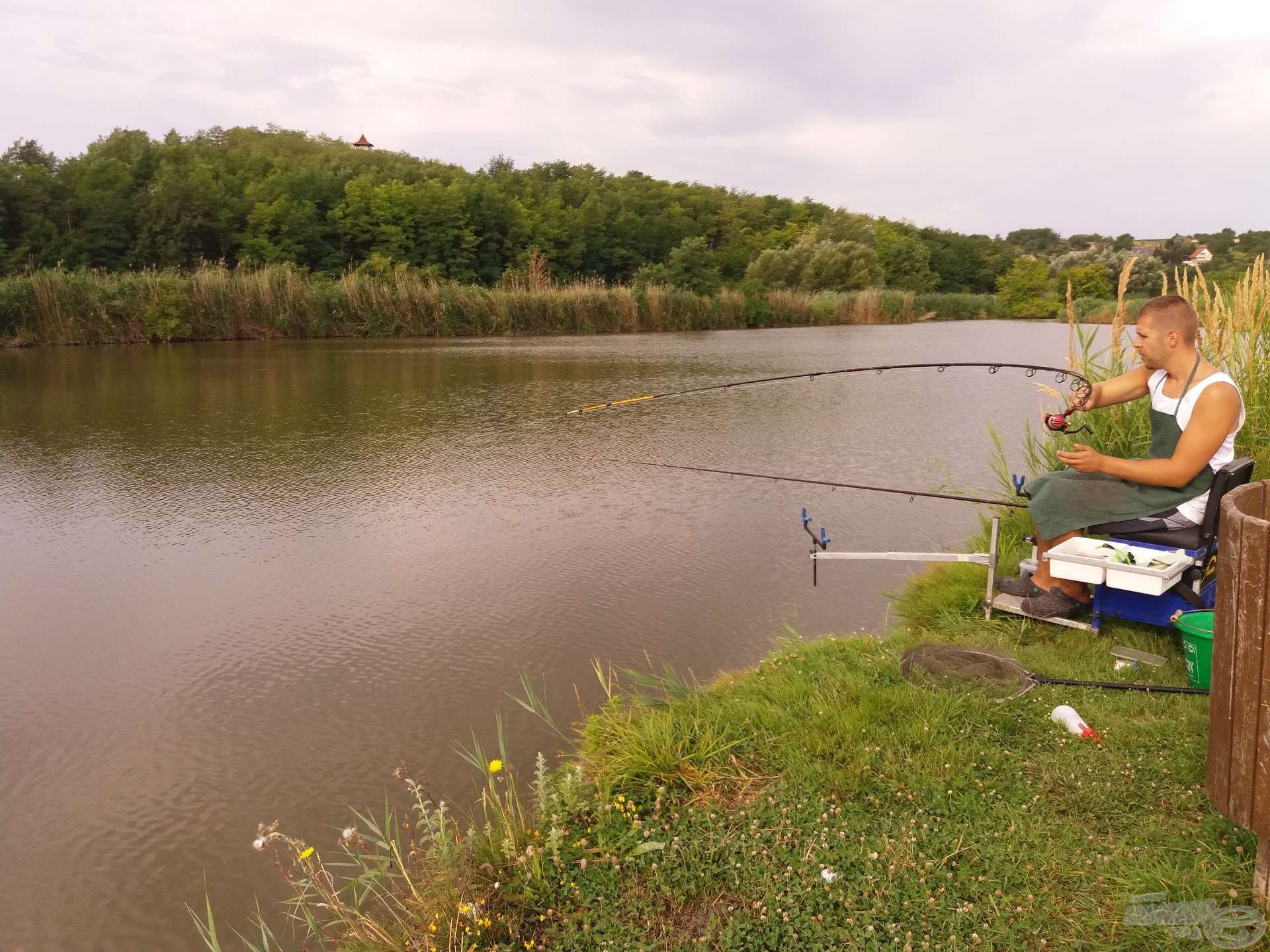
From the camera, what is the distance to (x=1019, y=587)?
4156 millimetres

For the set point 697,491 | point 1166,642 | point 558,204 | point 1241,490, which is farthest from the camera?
point 558,204

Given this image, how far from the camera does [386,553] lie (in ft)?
19.0

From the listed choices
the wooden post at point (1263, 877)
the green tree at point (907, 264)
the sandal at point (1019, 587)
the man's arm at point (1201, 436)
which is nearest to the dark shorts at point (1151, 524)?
the man's arm at point (1201, 436)

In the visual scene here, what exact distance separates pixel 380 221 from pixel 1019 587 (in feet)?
127

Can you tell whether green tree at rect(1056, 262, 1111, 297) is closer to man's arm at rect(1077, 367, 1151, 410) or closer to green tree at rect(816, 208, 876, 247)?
green tree at rect(816, 208, 876, 247)

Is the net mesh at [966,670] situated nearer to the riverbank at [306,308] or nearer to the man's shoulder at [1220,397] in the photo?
the man's shoulder at [1220,397]

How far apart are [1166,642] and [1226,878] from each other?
5.61ft

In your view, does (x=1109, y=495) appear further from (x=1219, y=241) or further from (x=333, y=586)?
(x=1219, y=241)

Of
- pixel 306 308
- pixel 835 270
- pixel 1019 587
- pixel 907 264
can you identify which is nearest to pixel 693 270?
pixel 835 270

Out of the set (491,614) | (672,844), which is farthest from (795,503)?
(672,844)

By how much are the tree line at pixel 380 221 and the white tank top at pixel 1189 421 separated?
983 inches

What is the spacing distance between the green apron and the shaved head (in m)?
0.12

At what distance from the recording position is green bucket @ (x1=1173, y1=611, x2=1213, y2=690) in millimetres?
3137

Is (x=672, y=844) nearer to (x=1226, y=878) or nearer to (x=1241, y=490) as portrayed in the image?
(x=1226, y=878)
